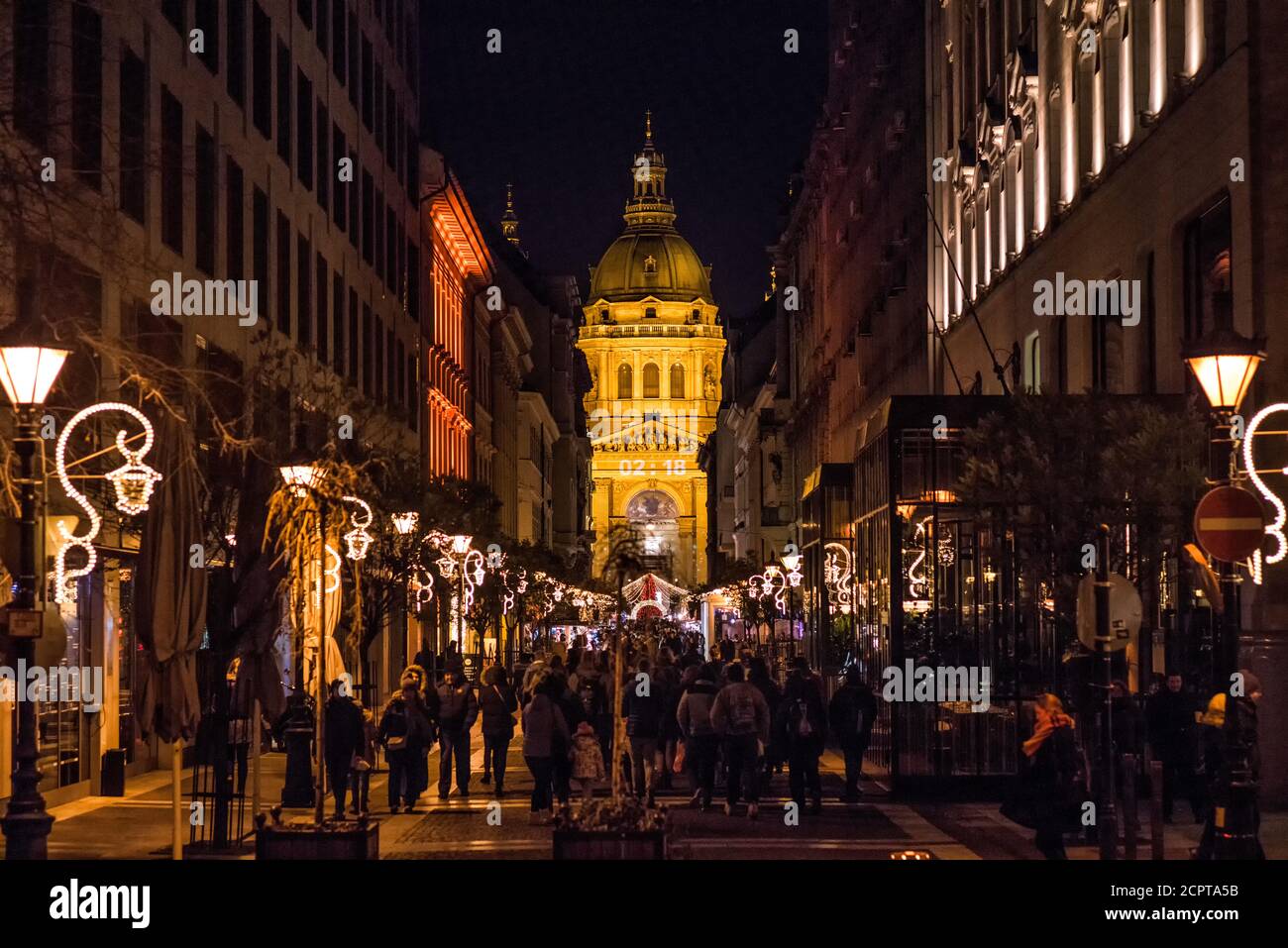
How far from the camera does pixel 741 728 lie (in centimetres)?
2625

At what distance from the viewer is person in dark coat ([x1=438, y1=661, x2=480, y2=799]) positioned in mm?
29469

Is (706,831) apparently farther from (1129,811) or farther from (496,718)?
(1129,811)

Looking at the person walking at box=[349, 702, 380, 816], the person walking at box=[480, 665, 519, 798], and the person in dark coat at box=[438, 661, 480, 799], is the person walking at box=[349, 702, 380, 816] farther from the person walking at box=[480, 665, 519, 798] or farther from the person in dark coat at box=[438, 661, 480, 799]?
the person walking at box=[480, 665, 519, 798]

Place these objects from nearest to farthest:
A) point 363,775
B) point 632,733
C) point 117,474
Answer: point 117,474
point 363,775
point 632,733

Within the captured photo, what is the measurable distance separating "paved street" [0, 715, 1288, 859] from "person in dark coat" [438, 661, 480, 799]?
293 mm

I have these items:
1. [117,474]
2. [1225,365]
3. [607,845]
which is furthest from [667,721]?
[1225,365]

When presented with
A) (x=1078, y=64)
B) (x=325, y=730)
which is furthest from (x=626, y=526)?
(x=1078, y=64)

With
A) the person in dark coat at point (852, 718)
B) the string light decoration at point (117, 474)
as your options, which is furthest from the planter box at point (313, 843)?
the person in dark coat at point (852, 718)

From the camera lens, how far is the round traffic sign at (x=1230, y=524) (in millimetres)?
15977

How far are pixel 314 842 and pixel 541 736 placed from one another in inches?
354

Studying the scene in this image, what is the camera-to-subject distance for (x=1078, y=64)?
121 ft
